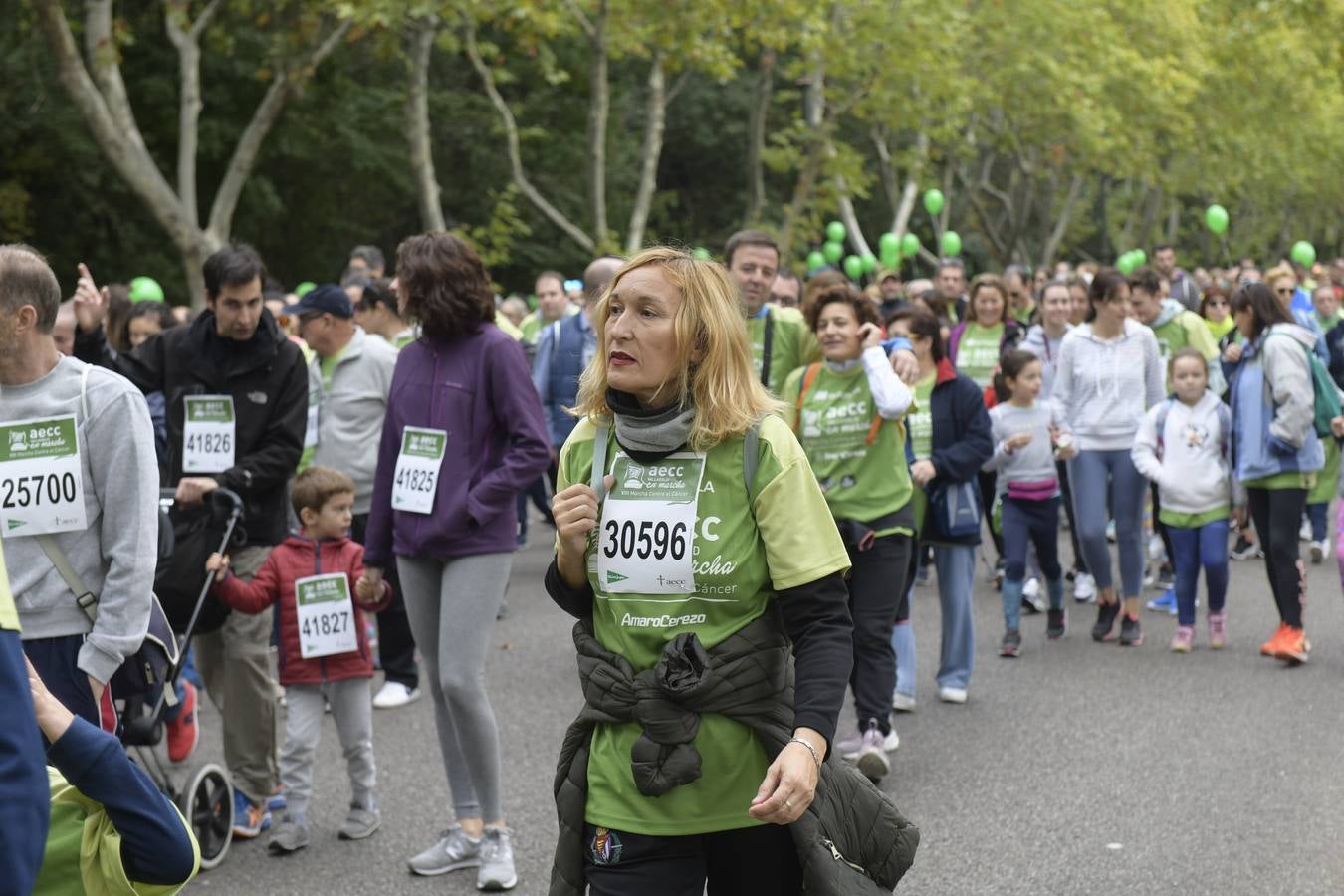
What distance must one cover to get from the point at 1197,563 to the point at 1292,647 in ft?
2.46

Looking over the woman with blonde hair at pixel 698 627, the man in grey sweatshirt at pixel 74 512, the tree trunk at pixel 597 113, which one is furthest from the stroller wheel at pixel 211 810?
the tree trunk at pixel 597 113

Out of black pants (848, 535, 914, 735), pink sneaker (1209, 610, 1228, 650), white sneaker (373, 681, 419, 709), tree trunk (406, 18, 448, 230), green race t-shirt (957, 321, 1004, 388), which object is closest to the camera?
black pants (848, 535, 914, 735)

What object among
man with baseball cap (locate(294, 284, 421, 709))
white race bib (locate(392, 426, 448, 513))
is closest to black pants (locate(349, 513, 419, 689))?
man with baseball cap (locate(294, 284, 421, 709))

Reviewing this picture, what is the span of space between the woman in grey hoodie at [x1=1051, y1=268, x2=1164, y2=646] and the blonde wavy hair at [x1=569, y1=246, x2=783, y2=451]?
22.6 feet

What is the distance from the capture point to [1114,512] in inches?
415

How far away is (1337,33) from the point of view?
2202 cm

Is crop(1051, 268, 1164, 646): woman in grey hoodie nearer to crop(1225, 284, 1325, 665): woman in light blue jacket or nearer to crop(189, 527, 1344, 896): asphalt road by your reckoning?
crop(189, 527, 1344, 896): asphalt road

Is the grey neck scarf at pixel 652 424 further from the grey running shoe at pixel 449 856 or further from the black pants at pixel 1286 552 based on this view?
the black pants at pixel 1286 552

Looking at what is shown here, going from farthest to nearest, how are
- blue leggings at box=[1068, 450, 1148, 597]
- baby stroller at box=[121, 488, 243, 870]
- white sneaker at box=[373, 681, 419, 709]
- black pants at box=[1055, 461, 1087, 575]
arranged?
black pants at box=[1055, 461, 1087, 575], blue leggings at box=[1068, 450, 1148, 597], white sneaker at box=[373, 681, 419, 709], baby stroller at box=[121, 488, 243, 870]

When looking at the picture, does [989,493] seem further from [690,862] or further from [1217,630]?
[690,862]

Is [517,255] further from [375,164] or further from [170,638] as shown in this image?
[170,638]

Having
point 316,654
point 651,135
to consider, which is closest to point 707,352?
point 316,654

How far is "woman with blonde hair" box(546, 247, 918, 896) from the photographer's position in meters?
3.56

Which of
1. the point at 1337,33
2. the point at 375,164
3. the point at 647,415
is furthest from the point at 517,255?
the point at 647,415
